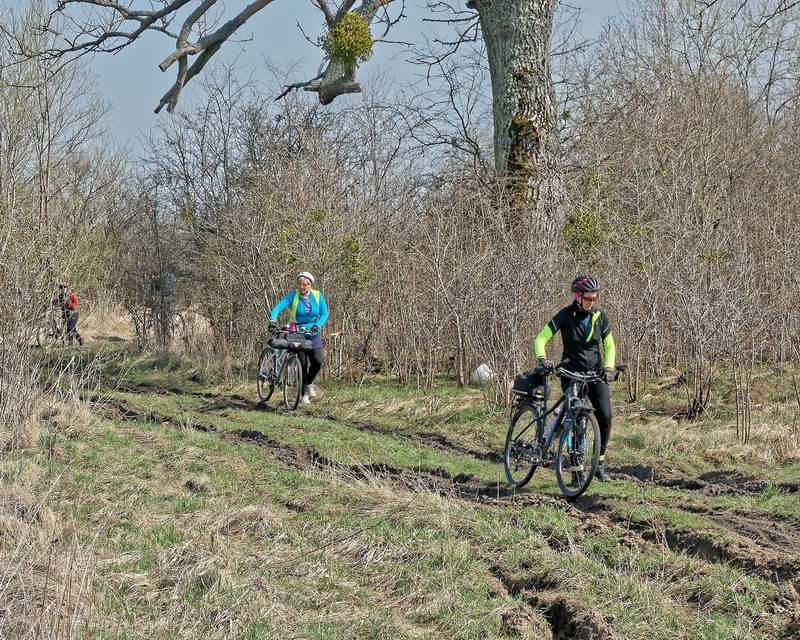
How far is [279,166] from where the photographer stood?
66.3ft

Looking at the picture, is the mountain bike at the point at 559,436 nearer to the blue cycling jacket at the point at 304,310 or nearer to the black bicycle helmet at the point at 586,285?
the black bicycle helmet at the point at 586,285

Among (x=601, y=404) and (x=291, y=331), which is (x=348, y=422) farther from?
(x=601, y=404)

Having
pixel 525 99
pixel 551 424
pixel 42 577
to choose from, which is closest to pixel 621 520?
pixel 551 424

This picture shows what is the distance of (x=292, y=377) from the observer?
56.1 feet

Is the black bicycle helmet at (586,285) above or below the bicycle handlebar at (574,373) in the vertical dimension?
above

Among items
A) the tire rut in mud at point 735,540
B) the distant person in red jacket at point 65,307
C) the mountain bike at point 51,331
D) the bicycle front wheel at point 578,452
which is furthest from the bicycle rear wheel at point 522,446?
the distant person in red jacket at point 65,307

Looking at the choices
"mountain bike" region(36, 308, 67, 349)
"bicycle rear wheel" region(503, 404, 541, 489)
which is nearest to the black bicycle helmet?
"bicycle rear wheel" region(503, 404, 541, 489)

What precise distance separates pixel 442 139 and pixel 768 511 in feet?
48.1

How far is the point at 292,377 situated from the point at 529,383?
766 cm

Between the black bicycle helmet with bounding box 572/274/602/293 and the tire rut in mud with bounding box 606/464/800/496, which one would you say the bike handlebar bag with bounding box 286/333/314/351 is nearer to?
the tire rut in mud with bounding box 606/464/800/496

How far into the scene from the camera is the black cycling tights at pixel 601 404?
9867 millimetres

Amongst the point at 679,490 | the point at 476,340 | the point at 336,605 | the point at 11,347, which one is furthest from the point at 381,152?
the point at 336,605

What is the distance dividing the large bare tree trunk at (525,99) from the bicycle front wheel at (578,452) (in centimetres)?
827

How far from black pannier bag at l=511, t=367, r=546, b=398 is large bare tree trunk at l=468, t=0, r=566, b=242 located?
749cm
